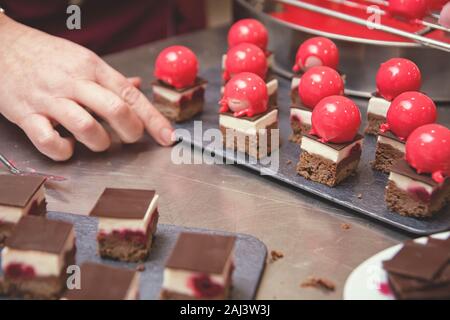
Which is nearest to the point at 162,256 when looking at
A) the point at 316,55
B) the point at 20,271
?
the point at 20,271

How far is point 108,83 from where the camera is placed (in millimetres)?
2172

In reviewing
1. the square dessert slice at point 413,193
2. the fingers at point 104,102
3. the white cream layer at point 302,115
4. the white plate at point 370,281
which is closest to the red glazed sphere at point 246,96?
the white cream layer at point 302,115

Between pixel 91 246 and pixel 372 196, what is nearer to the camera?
pixel 91 246

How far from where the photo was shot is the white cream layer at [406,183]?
5.66 ft

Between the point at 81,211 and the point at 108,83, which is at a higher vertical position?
the point at 108,83

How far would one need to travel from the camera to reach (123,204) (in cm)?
163

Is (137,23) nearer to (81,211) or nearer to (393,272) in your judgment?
(81,211)

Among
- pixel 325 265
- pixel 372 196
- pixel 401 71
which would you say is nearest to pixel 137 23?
pixel 401 71

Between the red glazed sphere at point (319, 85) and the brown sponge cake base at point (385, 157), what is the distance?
0.82 ft

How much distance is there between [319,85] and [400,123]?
316 millimetres

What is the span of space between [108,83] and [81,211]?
52 cm

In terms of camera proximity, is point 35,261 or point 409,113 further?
point 409,113

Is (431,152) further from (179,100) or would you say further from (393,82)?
(179,100)

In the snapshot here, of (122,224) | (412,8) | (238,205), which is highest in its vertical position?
(412,8)
